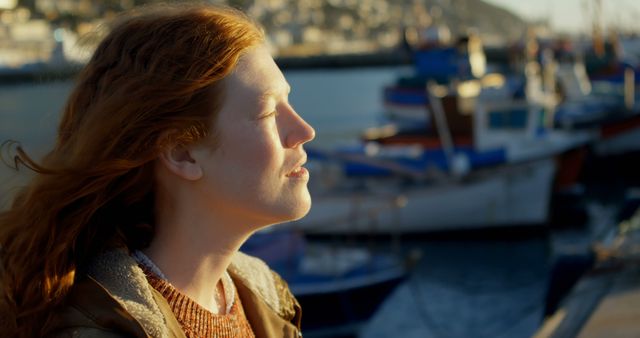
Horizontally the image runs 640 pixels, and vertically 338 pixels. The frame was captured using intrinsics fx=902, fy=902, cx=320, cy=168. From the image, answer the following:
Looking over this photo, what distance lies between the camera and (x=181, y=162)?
153 centimetres

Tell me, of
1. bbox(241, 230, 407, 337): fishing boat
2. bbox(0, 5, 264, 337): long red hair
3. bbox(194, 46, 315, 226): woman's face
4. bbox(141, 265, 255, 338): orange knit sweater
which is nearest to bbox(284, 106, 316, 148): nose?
bbox(194, 46, 315, 226): woman's face

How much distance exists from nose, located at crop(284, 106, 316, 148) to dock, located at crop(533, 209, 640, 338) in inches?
106

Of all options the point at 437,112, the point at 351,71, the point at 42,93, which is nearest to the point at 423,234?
the point at 437,112

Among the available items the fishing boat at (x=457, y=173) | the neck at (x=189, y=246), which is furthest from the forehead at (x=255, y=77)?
the fishing boat at (x=457, y=173)

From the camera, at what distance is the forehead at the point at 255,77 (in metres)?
1.53

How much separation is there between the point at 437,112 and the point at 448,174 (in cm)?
168

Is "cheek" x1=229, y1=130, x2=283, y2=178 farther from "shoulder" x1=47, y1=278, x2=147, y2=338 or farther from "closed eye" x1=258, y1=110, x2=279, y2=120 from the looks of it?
"shoulder" x1=47, y1=278, x2=147, y2=338

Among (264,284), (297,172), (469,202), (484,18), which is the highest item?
(297,172)

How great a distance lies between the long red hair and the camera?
4.73ft

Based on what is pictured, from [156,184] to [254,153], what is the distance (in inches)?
7.5

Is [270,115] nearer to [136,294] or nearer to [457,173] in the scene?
[136,294]

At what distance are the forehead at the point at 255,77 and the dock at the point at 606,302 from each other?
2.76 meters

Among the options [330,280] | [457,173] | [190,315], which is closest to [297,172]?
[190,315]

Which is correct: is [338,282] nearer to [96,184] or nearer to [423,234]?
[423,234]
